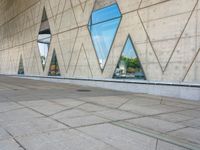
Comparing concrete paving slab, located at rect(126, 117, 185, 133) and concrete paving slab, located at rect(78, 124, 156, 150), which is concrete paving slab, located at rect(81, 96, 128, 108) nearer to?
concrete paving slab, located at rect(126, 117, 185, 133)

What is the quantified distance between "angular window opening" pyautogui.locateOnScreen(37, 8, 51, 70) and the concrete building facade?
2.24 ft

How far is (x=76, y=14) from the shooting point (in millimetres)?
20984

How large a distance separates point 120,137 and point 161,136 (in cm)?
94

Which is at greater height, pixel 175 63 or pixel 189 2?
pixel 189 2

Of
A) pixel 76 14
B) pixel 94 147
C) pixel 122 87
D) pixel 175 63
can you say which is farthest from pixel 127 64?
pixel 94 147

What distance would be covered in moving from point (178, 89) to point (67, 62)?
469 inches

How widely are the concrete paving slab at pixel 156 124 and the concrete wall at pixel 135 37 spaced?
221 inches

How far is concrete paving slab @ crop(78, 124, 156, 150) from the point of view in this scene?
4.91 metres

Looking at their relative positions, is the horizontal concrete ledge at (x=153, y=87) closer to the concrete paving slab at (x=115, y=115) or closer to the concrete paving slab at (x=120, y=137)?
the concrete paving slab at (x=115, y=115)

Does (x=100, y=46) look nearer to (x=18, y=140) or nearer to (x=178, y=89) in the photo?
(x=178, y=89)

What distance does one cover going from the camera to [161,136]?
A: 5621 mm

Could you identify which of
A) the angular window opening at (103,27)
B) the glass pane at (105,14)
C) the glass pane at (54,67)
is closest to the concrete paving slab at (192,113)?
the angular window opening at (103,27)

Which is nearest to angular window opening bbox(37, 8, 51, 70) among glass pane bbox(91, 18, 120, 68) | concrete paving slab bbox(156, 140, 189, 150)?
glass pane bbox(91, 18, 120, 68)

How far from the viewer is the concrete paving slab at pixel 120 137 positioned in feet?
16.1
